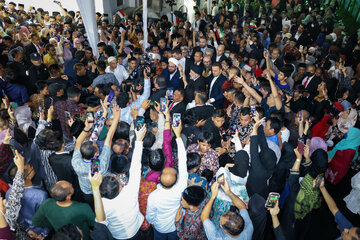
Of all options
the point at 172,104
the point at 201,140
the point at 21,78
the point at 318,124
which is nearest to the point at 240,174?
the point at 201,140

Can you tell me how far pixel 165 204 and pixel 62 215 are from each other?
90 centimetres

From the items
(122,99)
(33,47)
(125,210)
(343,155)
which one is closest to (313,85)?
(343,155)

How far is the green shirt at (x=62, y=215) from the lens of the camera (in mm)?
2104

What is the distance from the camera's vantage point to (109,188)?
2.06 meters

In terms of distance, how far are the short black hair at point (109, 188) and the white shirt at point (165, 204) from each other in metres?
0.34

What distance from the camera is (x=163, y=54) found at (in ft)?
21.2

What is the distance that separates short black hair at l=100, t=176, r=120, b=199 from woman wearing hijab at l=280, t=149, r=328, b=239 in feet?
6.04

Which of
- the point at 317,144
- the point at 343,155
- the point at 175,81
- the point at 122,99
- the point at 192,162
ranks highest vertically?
the point at 122,99

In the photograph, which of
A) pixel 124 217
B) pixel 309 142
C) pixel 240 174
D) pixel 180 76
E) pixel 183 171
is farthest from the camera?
pixel 180 76

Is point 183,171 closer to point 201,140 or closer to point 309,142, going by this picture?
point 201,140

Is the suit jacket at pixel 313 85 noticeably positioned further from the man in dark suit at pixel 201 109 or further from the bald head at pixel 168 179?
the bald head at pixel 168 179

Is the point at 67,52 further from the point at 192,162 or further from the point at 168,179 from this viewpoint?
the point at 168,179

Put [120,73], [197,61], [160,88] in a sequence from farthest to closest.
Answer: [197,61], [120,73], [160,88]

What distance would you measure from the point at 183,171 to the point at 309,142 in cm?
203
